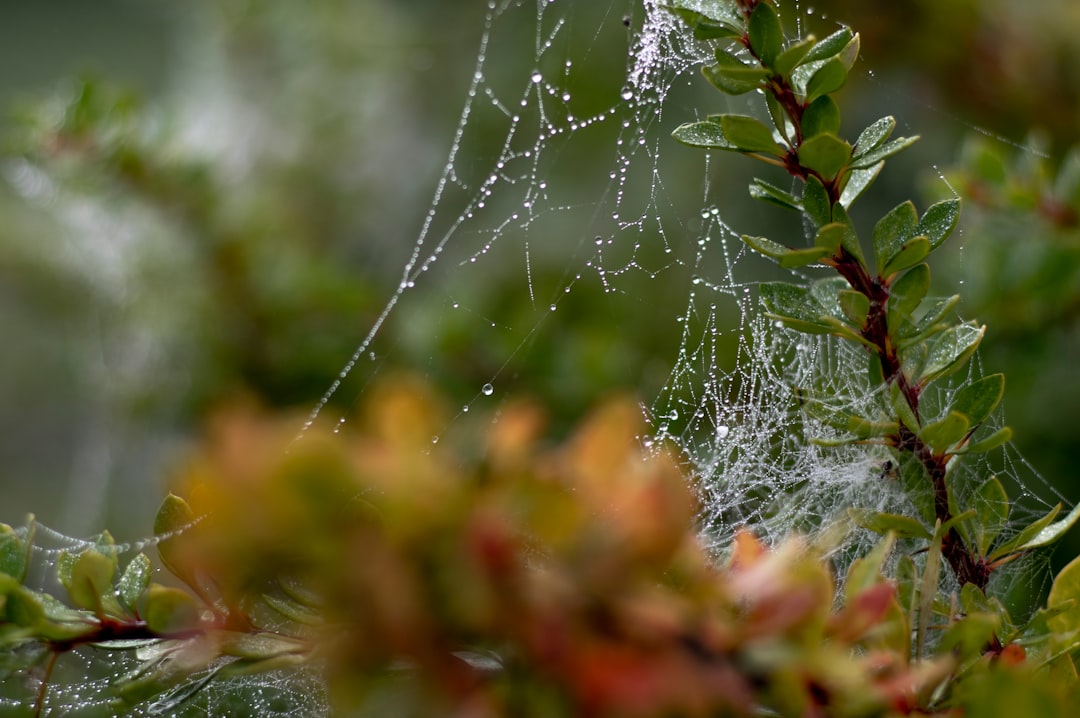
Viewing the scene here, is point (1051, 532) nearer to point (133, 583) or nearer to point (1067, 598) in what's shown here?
point (1067, 598)

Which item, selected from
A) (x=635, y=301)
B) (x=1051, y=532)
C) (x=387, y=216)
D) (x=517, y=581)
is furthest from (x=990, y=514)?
(x=387, y=216)

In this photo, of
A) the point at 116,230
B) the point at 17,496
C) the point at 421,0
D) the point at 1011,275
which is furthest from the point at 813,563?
the point at 421,0

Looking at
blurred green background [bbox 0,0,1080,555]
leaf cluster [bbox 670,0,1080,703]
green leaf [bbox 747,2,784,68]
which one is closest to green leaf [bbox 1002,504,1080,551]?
leaf cluster [bbox 670,0,1080,703]

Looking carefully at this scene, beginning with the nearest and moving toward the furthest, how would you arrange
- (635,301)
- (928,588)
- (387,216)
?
(928,588) → (635,301) → (387,216)

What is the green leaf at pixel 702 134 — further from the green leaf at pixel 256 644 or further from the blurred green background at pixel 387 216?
the blurred green background at pixel 387 216

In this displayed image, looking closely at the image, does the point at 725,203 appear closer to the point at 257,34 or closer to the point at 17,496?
the point at 257,34

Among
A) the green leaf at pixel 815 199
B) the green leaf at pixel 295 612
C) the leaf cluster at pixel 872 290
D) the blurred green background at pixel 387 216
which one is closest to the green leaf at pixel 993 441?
the leaf cluster at pixel 872 290

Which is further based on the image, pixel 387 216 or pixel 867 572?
pixel 387 216
